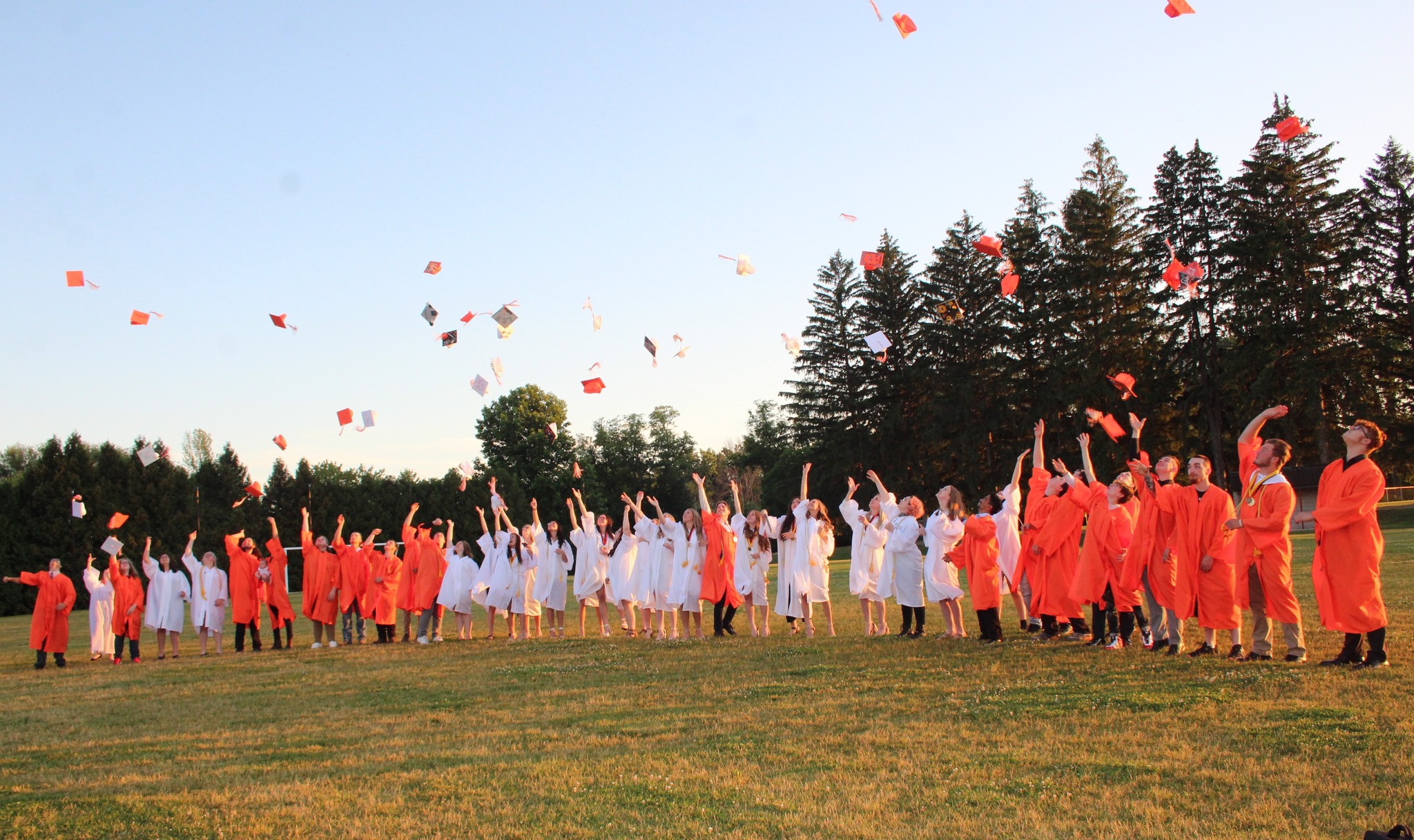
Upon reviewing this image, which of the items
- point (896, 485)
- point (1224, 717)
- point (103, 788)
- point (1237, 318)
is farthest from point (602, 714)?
point (896, 485)

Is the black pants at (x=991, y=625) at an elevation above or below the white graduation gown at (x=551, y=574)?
below

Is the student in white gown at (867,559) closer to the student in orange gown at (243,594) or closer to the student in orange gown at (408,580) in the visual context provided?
the student in orange gown at (408,580)

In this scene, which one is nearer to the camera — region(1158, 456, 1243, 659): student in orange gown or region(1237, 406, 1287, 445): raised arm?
region(1237, 406, 1287, 445): raised arm

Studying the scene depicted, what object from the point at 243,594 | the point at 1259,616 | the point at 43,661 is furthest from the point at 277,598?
the point at 1259,616

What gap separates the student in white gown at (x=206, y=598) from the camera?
1728 cm

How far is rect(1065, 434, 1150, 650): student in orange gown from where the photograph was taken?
1107 centimetres

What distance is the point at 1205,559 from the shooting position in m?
9.88

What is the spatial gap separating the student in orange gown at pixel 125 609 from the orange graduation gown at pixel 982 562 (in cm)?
1371

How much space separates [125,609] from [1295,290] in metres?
43.3

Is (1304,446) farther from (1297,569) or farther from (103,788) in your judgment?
(103,788)

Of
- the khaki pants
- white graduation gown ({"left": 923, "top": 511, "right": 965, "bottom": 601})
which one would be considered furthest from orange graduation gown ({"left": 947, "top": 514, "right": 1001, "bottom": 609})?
the khaki pants

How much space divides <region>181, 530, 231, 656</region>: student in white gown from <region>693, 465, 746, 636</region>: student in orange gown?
880 centimetres

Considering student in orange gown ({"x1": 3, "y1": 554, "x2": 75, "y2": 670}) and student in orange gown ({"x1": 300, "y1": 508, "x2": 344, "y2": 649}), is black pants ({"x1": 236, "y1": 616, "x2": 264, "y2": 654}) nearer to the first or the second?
student in orange gown ({"x1": 300, "y1": 508, "x2": 344, "y2": 649})

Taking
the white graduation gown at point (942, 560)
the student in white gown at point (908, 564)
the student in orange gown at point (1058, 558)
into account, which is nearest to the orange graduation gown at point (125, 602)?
the student in white gown at point (908, 564)
